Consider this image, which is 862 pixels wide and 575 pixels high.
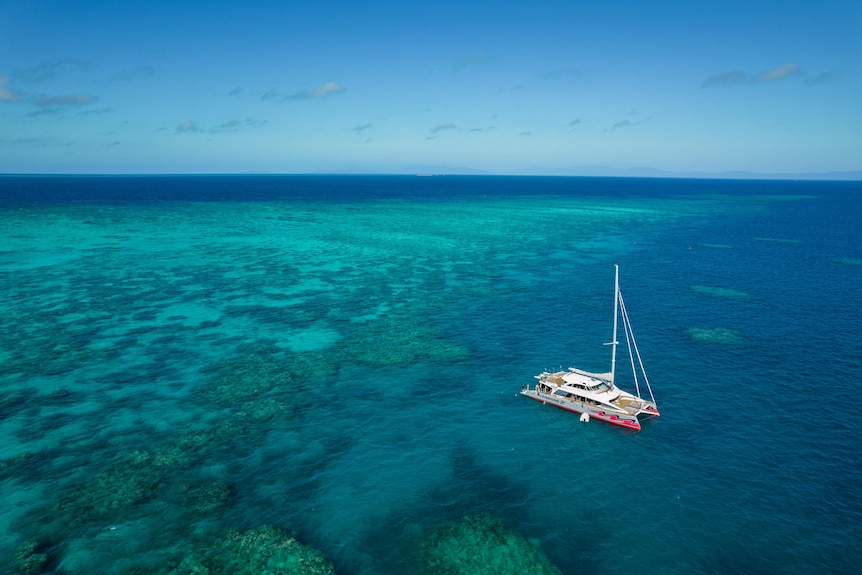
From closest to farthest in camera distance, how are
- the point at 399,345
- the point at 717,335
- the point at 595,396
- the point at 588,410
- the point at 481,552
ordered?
the point at 481,552, the point at 595,396, the point at 588,410, the point at 399,345, the point at 717,335

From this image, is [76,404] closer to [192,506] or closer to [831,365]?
[192,506]

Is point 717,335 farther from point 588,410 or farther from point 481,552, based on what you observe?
point 481,552

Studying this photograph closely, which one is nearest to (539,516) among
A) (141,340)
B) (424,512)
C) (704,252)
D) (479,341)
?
(424,512)

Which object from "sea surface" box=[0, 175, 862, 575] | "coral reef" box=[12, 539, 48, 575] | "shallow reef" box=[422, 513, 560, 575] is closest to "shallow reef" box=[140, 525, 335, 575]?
"sea surface" box=[0, 175, 862, 575]

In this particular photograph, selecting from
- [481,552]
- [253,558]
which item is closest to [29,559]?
[253,558]

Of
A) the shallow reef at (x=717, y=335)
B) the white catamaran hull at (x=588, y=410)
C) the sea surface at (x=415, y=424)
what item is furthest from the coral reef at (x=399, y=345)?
the shallow reef at (x=717, y=335)

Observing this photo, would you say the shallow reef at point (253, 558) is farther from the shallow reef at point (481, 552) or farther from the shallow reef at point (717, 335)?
the shallow reef at point (717, 335)

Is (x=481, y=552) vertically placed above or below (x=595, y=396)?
below
